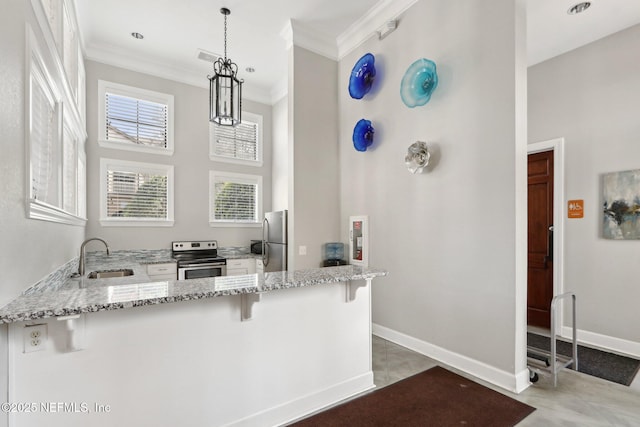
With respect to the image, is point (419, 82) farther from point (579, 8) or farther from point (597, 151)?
point (597, 151)

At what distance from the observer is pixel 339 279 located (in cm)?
207

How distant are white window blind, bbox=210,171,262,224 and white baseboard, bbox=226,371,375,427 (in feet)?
12.6

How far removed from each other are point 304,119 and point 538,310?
395cm

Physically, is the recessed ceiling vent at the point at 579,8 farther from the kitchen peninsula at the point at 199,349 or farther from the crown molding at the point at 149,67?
the crown molding at the point at 149,67

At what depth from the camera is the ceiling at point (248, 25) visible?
320 cm

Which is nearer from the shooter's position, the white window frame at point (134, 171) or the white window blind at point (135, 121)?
the white window frame at point (134, 171)

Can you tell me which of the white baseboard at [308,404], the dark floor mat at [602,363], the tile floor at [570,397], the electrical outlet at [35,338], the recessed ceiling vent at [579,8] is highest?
the recessed ceiling vent at [579,8]

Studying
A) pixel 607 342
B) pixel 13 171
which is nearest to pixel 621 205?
pixel 607 342

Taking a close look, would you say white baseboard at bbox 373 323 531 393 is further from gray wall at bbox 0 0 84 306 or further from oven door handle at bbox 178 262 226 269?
gray wall at bbox 0 0 84 306

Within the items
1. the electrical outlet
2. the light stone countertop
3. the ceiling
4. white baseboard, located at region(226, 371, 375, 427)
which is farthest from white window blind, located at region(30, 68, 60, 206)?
the ceiling

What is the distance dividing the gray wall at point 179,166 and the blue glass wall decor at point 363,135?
104 inches

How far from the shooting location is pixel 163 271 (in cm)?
457

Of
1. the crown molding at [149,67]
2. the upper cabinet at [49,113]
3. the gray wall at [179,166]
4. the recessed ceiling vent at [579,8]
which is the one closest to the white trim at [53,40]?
the upper cabinet at [49,113]

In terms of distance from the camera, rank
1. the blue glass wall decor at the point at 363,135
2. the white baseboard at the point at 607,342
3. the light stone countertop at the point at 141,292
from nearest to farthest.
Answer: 1. the light stone countertop at the point at 141,292
2. the white baseboard at the point at 607,342
3. the blue glass wall decor at the point at 363,135
